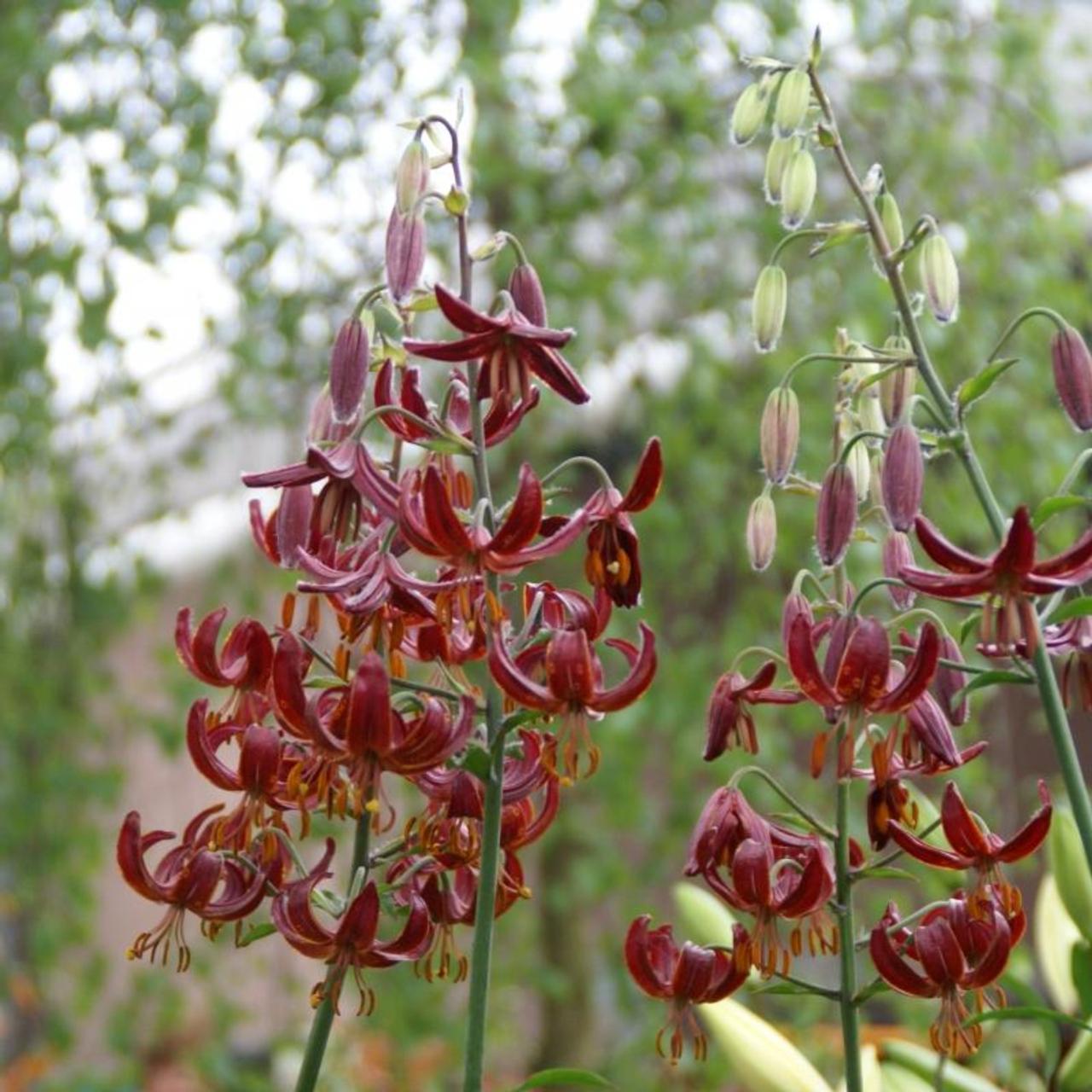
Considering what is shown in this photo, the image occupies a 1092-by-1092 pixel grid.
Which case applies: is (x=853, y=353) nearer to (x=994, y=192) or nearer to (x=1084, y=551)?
(x=1084, y=551)

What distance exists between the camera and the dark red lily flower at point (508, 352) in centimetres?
51

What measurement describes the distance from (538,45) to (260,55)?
0.34 metres

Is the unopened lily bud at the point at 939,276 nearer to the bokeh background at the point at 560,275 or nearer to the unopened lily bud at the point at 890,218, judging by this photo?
the unopened lily bud at the point at 890,218

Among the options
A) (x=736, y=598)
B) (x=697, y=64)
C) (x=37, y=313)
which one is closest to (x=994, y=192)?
(x=697, y=64)

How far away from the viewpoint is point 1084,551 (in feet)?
1.67

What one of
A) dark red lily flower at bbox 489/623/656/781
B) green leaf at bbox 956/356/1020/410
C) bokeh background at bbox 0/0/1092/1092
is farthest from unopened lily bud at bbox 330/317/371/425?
bokeh background at bbox 0/0/1092/1092

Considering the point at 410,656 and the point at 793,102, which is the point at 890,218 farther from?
the point at 410,656

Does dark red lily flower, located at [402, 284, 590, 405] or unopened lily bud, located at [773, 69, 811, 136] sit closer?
dark red lily flower, located at [402, 284, 590, 405]

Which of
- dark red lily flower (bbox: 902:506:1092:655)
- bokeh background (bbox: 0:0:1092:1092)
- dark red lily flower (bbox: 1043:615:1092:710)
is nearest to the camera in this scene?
dark red lily flower (bbox: 902:506:1092:655)

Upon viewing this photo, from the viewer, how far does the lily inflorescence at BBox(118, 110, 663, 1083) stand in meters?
0.52

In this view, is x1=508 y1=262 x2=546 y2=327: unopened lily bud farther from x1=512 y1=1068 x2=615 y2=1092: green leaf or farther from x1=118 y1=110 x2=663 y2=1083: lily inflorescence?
x1=512 y1=1068 x2=615 y2=1092: green leaf

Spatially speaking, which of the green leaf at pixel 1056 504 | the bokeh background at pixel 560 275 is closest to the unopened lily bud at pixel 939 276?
the green leaf at pixel 1056 504

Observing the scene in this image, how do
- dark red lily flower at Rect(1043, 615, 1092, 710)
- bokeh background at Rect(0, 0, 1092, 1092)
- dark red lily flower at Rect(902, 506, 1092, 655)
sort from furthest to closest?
bokeh background at Rect(0, 0, 1092, 1092) < dark red lily flower at Rect(1043, 615, 1092, 710) < dark red lily flower at Rect(902, 506, 1092, 655)

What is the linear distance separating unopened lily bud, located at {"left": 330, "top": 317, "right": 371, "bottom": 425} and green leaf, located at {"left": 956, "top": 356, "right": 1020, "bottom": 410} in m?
0.21
